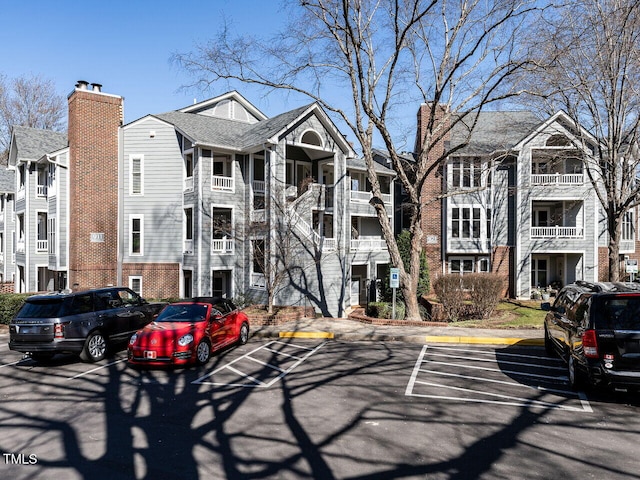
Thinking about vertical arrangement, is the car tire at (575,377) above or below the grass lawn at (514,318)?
above

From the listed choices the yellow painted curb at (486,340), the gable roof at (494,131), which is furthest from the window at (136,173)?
the gable roof at (494,131)

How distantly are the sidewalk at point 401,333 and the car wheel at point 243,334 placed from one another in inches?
59.4

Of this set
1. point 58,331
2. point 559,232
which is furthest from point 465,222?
point 58,331

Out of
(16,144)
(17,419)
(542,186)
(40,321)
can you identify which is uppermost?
(16,144)

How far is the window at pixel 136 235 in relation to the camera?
23.8 meters

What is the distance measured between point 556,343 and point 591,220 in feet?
65.6

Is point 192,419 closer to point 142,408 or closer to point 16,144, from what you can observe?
point 142,408

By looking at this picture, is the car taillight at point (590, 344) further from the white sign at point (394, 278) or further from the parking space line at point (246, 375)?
the white sign at point (394, 278)

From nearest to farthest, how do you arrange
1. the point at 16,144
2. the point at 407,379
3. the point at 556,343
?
the point at 407,379
the point at 556,343
the point at 16,144

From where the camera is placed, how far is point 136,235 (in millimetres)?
23969

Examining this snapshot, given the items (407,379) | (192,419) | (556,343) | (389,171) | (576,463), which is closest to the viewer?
(576,463)

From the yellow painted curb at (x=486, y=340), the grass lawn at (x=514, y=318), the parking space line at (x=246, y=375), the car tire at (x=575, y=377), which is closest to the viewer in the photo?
the car tire at (x=575, y=377)

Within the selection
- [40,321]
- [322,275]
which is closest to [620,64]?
[322,275]

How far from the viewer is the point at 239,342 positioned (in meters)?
13.6
